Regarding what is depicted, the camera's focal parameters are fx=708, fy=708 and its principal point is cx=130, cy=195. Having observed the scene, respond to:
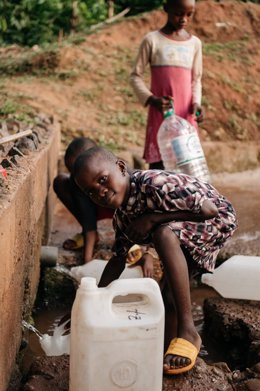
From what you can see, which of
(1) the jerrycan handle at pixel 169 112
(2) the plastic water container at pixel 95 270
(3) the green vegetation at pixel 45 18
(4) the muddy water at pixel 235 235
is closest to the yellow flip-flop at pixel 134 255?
(2) the plastic water container at pixel 95 270

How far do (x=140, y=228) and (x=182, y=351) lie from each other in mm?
491

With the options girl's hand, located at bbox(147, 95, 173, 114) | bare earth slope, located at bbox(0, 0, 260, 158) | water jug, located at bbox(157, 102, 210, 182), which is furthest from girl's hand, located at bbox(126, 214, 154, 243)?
bare earth slope, located at bbox(0, 0, 260, 158)

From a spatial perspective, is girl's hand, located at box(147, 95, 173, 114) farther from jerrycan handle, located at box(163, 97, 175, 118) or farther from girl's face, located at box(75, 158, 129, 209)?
girl's face, located at box(75, 158, 129, 209)

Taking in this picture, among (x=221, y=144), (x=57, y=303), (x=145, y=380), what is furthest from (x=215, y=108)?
(x=145, y=380)

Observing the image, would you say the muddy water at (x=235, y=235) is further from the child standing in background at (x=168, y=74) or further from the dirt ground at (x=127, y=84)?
the child standing in background at (x=168, y=74)

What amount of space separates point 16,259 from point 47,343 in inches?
21.4

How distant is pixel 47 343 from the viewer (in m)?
3.12

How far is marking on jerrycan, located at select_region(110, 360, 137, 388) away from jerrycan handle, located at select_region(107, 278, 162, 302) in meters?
0.23

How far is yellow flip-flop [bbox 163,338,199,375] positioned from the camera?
258cm

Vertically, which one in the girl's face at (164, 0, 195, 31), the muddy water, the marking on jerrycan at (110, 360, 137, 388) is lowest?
the muddy water

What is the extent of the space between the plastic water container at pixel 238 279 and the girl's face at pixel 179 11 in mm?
1744

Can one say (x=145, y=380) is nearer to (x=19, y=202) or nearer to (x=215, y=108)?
(x=19, y=202)

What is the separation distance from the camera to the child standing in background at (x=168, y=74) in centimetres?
473

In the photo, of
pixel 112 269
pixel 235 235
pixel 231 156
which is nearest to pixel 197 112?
pixel 235 235
